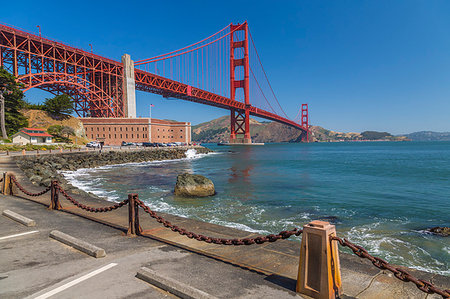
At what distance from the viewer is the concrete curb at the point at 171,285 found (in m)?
3.50

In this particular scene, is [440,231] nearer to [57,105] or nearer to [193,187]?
[193,187]

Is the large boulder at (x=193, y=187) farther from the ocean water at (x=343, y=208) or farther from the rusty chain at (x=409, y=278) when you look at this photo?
the rusty chain at (x=409, y=278)

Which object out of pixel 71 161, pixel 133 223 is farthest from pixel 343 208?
pixel 71 161

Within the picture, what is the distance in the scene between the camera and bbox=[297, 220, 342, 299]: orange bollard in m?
3.33

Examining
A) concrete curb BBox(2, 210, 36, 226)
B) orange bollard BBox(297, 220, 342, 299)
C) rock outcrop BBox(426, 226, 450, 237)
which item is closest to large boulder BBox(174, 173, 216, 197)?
concrete curb BBox(2, 210, 36, 226)

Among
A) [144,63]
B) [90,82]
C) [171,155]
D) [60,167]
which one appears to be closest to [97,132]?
[90,82]

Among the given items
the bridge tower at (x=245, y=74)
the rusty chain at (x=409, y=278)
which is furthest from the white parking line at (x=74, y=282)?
the bridge tower at (x=245, y=74)

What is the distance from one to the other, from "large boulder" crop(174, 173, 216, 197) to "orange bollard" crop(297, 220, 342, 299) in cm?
1254

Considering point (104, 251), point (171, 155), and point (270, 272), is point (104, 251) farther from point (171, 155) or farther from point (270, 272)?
point (171, 155)

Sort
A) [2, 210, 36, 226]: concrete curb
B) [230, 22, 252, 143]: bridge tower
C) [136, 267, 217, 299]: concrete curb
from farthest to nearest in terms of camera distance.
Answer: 1. [230, 22, 252, 143]: bridge tower
2. [2, 210, 36, 226]: concrete curb
3. [136, 267, 217, 299]: concrete curb

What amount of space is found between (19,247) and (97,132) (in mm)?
80508

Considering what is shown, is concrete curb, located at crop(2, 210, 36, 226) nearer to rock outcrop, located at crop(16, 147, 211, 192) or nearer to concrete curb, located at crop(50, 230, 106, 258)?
concrete curb, located at crop(50, 230, 106, 258)

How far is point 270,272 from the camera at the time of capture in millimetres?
4434

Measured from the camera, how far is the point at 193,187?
1584cm
